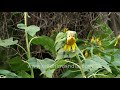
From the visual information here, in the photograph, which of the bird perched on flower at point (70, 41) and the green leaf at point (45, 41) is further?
the green leaf at point (45, 41)

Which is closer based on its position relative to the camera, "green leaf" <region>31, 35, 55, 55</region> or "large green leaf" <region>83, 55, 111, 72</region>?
"large green leaf" <region>83, 55, 111, 72</region>

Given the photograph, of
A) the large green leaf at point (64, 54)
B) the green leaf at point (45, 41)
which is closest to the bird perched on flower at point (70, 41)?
the large green leaf at point (64, 54)

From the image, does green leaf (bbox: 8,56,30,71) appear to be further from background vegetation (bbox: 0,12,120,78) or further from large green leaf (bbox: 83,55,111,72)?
large green leaf (bbox: 83,55,111,72)

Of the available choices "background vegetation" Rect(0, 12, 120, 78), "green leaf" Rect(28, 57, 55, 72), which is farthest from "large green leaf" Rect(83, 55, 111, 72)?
"green leaf" Rect(28, 57, 55, 72)

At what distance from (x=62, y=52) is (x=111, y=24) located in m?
1.16

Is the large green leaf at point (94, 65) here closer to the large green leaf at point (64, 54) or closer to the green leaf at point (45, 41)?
the large green leaf at point (64, 54)

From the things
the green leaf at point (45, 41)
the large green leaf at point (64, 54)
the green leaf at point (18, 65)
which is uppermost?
the green leaf at point (45, 41)

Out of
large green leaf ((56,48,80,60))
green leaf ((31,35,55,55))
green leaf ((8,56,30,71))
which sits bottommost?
green leaf ((8,56,30,71))

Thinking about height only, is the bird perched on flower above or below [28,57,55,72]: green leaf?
above

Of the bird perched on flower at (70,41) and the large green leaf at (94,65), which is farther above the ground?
the bird perched on flower at (70,41)

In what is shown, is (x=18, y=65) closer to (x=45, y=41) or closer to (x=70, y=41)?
(x=45, y=41)

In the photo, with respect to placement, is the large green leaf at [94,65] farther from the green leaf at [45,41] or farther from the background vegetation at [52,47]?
the green leaf at [45,41]
